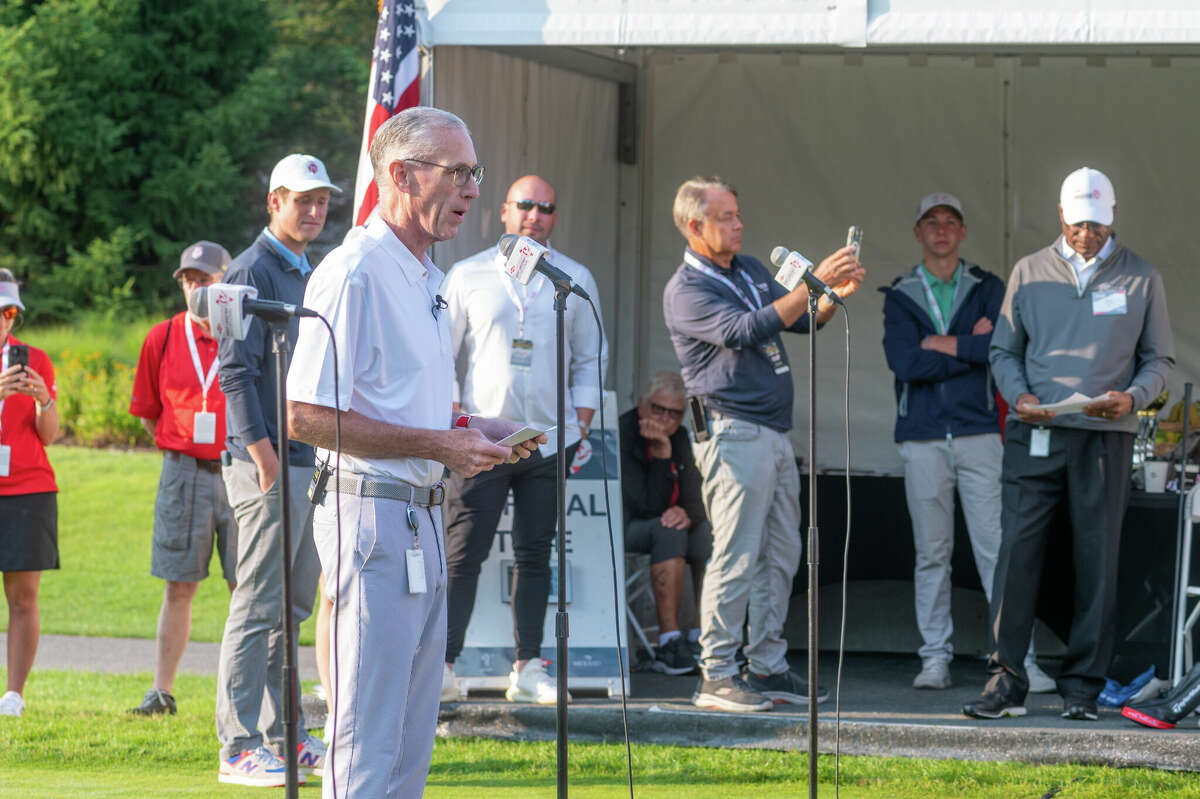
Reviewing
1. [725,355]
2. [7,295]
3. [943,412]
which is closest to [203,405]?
[7,295]

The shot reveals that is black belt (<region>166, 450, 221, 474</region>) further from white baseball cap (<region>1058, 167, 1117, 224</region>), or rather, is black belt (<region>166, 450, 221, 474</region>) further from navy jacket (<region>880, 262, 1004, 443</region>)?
white baseball cap (<region>1058, 167, 1117, 224</region>)

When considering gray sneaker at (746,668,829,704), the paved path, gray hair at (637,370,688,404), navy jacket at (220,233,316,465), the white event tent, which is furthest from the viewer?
the white event tent

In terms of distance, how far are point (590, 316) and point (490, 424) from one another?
2802mm

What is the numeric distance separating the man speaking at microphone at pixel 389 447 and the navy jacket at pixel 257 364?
1.74m

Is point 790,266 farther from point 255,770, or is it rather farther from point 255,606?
point 255,770

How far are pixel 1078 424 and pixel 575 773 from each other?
2.36 metres

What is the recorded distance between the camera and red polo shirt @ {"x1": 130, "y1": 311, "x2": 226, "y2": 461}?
6.43m

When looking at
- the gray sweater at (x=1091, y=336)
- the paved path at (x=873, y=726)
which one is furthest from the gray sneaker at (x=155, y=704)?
the gray sweater at (x=1091, y=336)

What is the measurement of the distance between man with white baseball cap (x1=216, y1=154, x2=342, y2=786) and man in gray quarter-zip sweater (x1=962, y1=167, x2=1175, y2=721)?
268 cm

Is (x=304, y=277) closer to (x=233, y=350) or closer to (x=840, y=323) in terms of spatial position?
(x=233, y=350)

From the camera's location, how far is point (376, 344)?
329 cm

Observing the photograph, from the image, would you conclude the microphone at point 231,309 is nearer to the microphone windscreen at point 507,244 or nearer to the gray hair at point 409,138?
the gray hair at point 409,138

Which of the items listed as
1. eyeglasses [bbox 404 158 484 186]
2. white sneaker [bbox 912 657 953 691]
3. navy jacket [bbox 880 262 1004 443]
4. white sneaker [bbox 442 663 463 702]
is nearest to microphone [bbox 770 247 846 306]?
eyeglasses [bbox 404 158 484 186]

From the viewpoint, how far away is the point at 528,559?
6.07m
